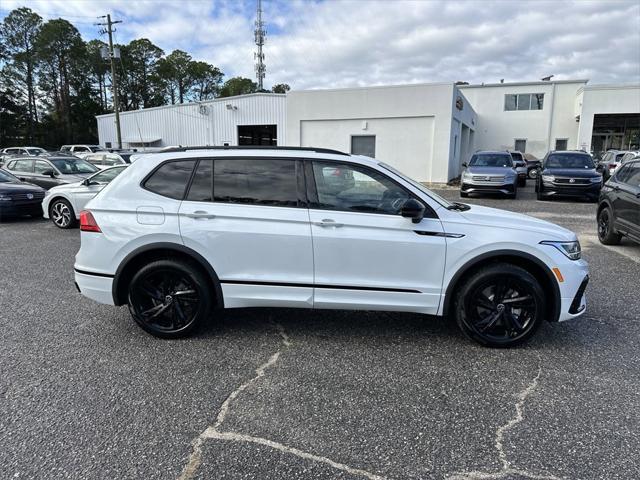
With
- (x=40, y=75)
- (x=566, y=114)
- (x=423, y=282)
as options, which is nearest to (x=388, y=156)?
(x=423, y=282)

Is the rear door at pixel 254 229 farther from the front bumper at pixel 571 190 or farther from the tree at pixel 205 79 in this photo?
the tree at pixel 205 79

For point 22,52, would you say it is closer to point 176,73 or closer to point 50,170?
point 176,73

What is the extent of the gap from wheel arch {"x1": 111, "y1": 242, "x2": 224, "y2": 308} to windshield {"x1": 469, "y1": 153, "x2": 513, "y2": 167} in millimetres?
14783

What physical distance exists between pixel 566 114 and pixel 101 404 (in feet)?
128

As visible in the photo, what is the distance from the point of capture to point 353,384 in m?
3.29

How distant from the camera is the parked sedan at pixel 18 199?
1070 cm

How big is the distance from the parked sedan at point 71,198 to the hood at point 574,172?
44.4 feet

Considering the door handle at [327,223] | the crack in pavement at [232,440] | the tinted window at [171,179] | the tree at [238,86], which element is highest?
the tree at [238,86]

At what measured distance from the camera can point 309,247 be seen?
376cm

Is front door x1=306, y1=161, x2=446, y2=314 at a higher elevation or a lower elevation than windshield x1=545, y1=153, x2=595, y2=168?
lower

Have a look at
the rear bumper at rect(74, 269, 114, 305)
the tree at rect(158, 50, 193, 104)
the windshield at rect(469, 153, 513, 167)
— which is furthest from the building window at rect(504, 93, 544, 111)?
the tree at rect(158, 50, 193, 104)

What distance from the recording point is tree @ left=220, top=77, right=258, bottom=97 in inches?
2940

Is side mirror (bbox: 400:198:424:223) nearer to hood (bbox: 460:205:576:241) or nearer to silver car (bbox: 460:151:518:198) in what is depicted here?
hood (bbox: 460:205:576:241)

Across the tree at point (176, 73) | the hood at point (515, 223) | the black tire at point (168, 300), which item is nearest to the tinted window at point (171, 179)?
the black tire at point (168, 300)
